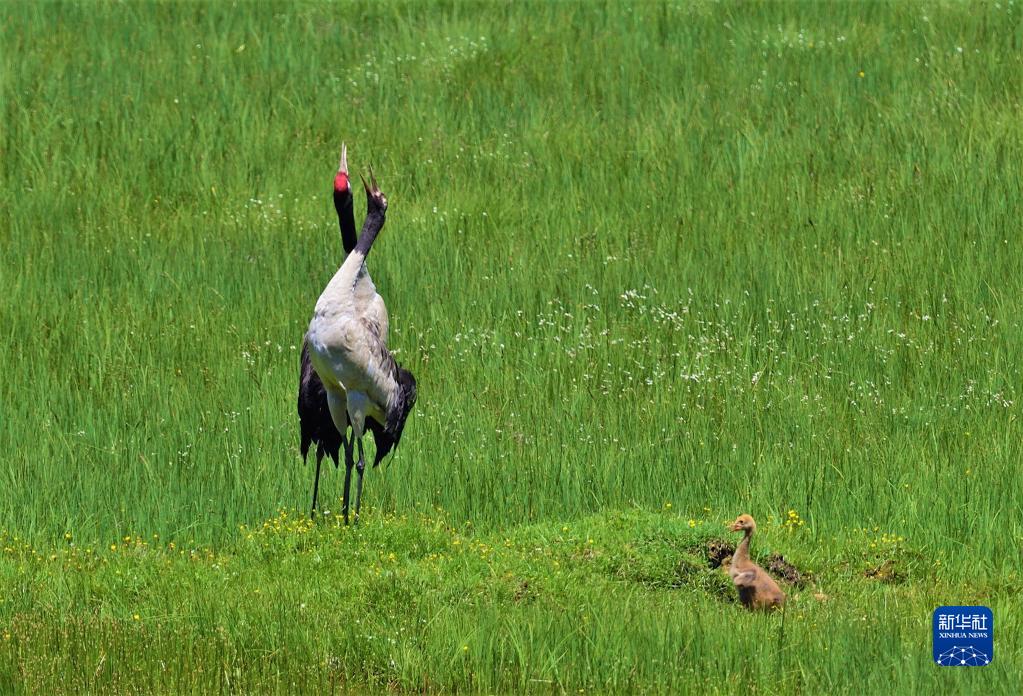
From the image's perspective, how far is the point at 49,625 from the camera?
8.88 m

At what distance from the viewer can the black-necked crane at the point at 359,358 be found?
34.3ft

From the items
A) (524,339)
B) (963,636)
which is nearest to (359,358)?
(524,339)

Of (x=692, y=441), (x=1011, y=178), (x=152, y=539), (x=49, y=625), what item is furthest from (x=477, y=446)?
(x=1011, y=178)

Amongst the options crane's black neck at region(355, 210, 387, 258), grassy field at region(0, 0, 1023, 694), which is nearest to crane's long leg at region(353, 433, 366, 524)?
grassy field at region(0, 0, 1023, 694)

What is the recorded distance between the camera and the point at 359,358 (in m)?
10.5

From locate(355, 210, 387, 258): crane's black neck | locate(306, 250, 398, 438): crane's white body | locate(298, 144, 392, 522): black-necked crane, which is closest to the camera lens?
locate(306, 250, 398, 438): crane's white body

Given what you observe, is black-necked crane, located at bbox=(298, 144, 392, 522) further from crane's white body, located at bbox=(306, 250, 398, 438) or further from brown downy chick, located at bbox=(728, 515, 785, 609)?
brown downy chick, located at bbox=(728, 515, 785, 609)

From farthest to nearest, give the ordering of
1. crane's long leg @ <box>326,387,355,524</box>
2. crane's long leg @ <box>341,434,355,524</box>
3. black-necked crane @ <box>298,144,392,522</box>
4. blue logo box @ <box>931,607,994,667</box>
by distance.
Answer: black-necked crane @ <box>298,144,392,522</box>, crane's long leg @ <box>326,387,355,524</box>, crane's long leg @ <box>341,434,355,524</box>, blue logo box @ <box>931,607,994,667</box>

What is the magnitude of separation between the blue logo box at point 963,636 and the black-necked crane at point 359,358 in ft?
12.4

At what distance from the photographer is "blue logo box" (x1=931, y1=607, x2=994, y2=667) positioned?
27.4 ft

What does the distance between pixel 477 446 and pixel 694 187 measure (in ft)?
20.6

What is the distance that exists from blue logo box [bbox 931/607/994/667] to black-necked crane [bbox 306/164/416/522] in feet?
12.4

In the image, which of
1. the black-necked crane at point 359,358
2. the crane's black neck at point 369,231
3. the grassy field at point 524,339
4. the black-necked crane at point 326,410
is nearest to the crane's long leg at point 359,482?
the black-necked crane at point 359,358

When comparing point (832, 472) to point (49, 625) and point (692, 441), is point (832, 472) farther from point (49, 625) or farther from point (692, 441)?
point (49, 625)
